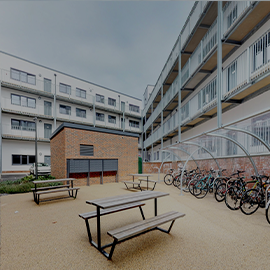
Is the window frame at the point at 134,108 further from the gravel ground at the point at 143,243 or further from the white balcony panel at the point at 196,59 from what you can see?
the gravel ground at the point at 143,243

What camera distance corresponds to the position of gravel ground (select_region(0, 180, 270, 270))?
267 cm

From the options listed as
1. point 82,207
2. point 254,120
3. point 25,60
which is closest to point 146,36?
point 254,120

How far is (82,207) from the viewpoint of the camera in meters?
5.82

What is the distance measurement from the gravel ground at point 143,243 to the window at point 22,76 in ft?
67.6

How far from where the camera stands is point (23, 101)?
2094 centimetres

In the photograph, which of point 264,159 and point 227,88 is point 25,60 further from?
point 264,159

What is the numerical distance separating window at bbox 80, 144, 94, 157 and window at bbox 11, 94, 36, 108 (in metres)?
15.0

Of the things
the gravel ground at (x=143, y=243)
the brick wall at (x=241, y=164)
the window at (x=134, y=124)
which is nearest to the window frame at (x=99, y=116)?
the window at (x=134, y=124)

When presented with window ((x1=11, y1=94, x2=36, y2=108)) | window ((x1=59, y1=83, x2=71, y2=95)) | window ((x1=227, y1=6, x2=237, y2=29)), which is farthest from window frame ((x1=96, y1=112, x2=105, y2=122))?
window ((x1=227, y1=6, x2=237, y2=29))

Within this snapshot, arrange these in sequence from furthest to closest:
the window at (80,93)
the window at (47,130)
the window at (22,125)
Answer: the window at (80,93), the window at (47,130), the window at (22,125)

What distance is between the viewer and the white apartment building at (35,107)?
19719 millimetres

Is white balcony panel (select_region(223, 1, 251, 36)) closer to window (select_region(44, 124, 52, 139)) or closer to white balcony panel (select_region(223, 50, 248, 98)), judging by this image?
white balcony panel (select_region(223, 50, 248, 98))

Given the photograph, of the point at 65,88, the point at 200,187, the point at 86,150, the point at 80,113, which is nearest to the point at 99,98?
the point at 80,113

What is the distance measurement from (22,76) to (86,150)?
1680cm
